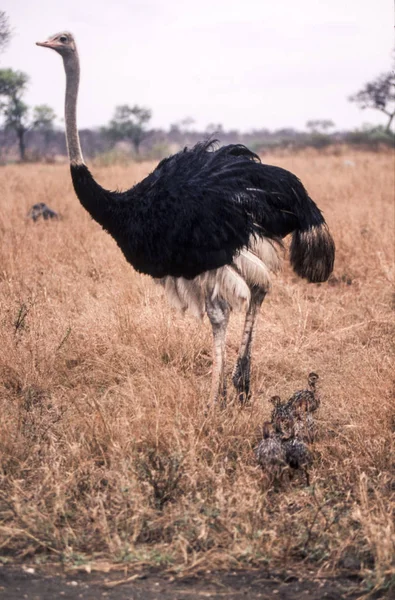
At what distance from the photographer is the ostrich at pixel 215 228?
4.57 m

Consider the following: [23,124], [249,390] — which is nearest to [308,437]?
[249,390]

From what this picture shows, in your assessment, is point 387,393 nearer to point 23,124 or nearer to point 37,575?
point 37,575

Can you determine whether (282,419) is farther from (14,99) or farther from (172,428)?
(14,99)

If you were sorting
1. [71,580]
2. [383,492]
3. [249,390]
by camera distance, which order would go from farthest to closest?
[249,390], [383,492], [71,580]

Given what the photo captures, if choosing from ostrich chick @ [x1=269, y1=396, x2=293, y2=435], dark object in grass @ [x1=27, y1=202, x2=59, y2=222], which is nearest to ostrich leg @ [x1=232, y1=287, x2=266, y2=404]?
ostrich chick @ [x1=269, y1=396, x2=293, y2=435]

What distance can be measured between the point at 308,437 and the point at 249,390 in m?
0.82

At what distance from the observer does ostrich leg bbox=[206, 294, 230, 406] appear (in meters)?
4.76

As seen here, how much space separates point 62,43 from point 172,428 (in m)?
2.58

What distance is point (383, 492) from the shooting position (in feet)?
12.4

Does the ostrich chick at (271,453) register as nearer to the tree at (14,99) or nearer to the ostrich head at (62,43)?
the ostrich head at (62,43)

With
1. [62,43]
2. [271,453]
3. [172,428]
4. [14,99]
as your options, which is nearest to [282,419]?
[271,453]

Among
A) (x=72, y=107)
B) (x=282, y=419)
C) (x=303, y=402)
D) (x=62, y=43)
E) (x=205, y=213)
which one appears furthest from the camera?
(x=62, y=43)

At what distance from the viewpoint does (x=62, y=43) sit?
5301 millimetres

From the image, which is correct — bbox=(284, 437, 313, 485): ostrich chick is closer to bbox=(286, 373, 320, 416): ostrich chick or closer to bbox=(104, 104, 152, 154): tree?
bbox=(286, 373, 320, 416): ostrich chick
